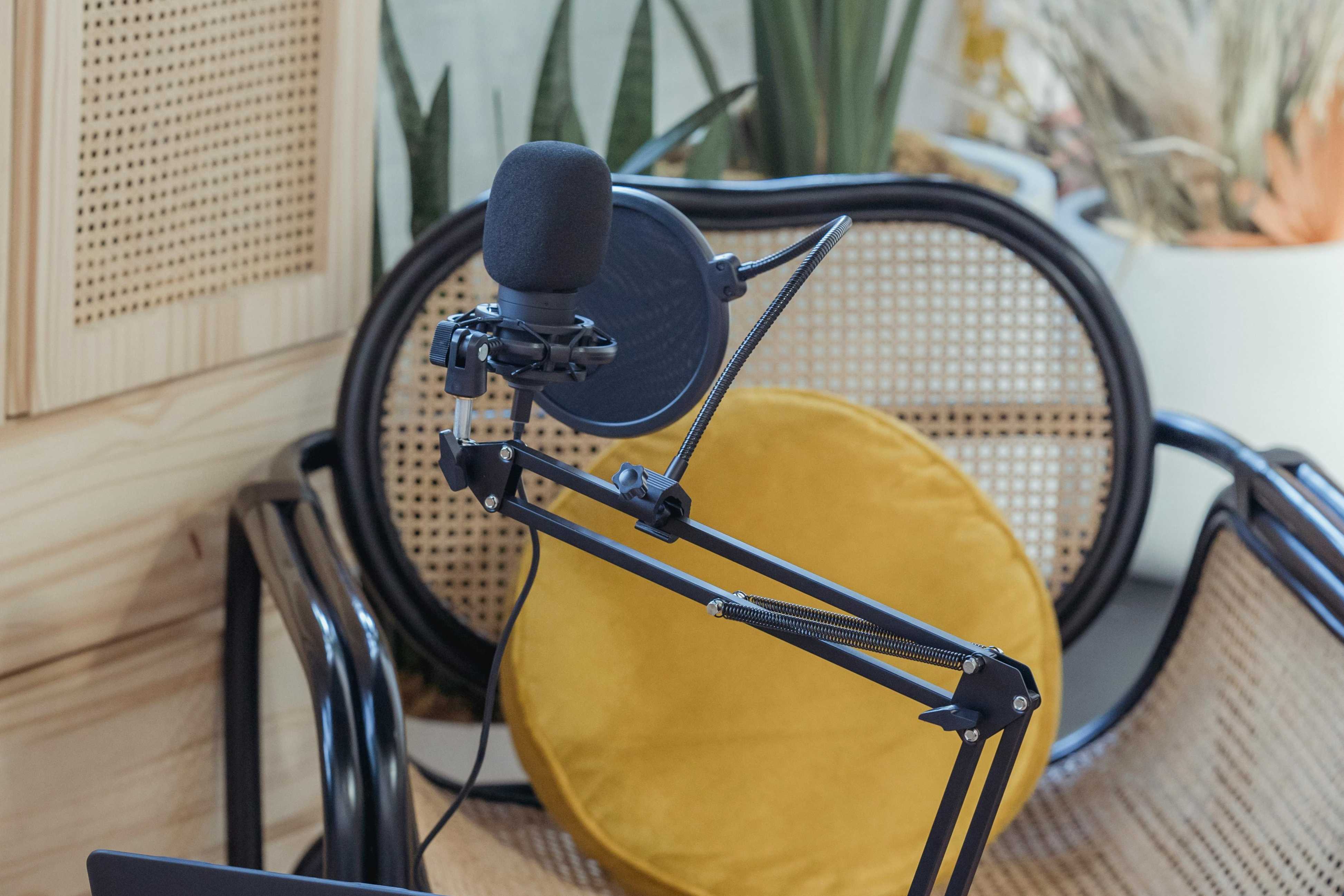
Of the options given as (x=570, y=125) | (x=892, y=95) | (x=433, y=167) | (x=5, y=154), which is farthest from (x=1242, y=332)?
(x=5, y=154)

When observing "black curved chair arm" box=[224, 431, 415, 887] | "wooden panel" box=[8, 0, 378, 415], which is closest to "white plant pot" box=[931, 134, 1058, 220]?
"wooden panel" box=[8, 0, 378, 415]

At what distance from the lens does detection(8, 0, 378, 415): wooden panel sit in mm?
720

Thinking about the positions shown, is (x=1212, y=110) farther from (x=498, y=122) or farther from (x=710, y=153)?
(x=498, y=122)

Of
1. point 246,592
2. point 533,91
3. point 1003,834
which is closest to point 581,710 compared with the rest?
point 246,592

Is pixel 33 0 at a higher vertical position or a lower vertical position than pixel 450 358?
higher

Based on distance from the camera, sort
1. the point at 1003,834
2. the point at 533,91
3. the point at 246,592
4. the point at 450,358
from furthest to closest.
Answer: the point at 533,91 < the point at 1003,834 < the point at 246,592 < the point at 450,358

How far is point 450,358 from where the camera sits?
0.46 meters

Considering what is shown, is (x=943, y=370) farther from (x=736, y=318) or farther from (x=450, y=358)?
(x=450, y=358)

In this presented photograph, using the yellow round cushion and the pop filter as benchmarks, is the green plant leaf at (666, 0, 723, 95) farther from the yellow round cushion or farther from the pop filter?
the pop filter

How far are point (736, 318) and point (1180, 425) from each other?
369 millimetres

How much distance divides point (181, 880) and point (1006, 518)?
2.33 feet

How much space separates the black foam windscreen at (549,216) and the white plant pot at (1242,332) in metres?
1.16

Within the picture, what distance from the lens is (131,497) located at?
83cm

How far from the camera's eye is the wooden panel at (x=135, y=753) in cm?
79
